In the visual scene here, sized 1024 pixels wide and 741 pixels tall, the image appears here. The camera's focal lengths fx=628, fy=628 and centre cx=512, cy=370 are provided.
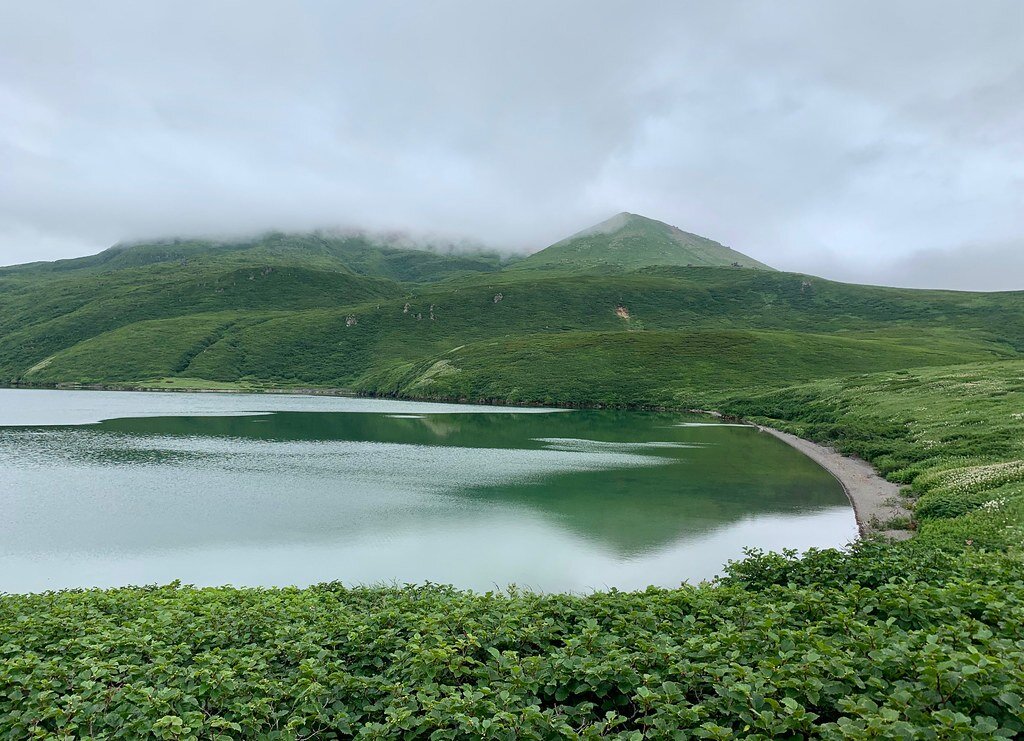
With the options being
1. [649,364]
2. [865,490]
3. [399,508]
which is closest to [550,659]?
[399,508]

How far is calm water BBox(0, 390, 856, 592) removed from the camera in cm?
2531

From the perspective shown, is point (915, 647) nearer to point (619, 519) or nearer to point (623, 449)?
point (619, 519)

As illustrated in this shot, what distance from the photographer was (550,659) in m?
9.95

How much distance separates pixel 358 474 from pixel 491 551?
23450 millimetres

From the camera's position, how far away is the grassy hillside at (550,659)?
764 cm

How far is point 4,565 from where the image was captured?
2566cm

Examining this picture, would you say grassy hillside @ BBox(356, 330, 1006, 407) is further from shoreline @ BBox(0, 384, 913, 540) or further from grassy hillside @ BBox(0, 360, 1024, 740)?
grassy hillside @ BBox(0, 360, 1024, 740)

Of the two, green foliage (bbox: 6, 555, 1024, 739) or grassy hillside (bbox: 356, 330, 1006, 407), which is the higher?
grassy hillside (bbox: 356, 330, 1006, 407)

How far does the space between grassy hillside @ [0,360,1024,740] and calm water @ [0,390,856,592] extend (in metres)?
8.84

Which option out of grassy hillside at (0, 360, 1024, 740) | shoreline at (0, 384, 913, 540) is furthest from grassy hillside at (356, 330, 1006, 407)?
grassy hillside at (0, 360, 1024, 740)

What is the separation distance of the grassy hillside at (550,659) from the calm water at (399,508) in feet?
29.0

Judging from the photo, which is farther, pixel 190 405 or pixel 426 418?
pixel 190 405

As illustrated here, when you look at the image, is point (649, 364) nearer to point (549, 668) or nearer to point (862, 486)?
point (862, 486)

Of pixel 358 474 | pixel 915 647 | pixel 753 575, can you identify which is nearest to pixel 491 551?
pixel 753 575
